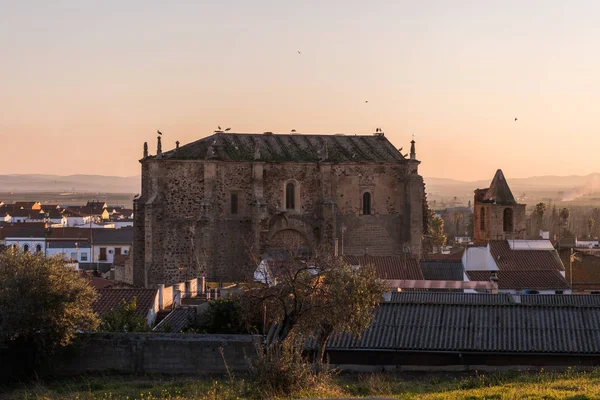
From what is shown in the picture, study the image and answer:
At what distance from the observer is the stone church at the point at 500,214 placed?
2143 inches

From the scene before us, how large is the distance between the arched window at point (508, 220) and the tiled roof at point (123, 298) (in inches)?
Result: 1107

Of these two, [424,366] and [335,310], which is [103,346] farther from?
[424,366]

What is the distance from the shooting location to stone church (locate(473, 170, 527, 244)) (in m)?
54.4

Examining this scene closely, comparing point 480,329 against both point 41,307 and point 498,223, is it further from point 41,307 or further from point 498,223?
point 498,223

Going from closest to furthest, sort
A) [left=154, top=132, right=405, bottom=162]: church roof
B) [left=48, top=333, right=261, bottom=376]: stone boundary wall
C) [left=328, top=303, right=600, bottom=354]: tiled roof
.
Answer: [left=48, top=333, right=261, bottom=376]: stone boundary wall < [left=328, top=303, right=600, bottom=354]: tiled roof < [left=154, top=132, right=405, bottom=162]: church roof

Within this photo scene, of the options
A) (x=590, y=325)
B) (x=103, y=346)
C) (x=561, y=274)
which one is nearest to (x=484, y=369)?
(x=590, y=325)

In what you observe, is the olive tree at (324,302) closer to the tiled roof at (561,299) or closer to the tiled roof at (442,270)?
the tiled roof at (561,299)

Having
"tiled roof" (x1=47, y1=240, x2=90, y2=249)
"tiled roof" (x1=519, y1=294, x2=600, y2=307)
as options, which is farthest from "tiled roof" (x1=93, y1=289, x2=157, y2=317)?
"tiled roof" (x1=47, y1=240, x2=90, y2=249)

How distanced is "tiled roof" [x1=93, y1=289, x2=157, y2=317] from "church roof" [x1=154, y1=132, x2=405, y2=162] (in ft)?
41.9

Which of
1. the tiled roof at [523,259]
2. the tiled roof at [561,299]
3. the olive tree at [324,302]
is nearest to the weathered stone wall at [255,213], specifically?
the tiled roof at [523,259]

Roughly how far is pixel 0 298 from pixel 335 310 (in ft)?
28.0

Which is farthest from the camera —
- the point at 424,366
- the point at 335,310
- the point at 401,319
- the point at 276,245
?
the point at 276,245

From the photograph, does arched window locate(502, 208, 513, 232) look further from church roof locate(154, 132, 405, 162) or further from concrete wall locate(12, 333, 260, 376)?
concrete wall locate(12, 333, 260, 376)

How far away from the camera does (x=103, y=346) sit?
80.2 feet
